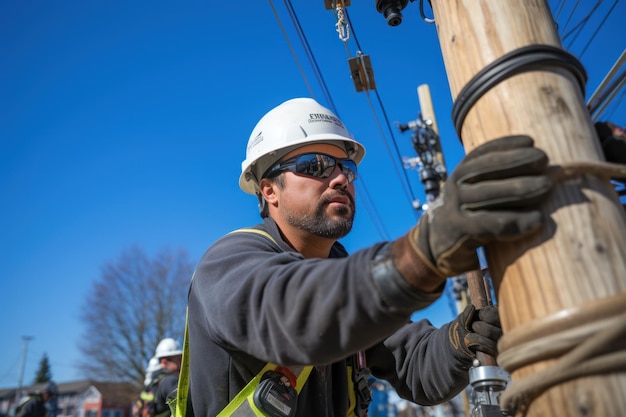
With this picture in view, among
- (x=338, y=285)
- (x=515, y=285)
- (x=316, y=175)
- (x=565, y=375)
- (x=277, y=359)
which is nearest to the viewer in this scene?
(x=565, y=375)

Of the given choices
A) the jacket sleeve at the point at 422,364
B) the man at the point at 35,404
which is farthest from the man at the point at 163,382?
the jacket sleeve at the point at 422,364

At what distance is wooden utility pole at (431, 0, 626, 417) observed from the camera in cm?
98

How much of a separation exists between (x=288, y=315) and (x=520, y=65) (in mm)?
883

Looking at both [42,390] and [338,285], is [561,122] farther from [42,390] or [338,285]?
[42,390]

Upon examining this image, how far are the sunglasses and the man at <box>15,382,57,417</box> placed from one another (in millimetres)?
9617

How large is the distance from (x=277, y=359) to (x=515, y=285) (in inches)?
27.1

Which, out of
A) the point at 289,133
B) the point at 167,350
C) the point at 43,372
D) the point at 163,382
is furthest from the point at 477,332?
the point at 43,372

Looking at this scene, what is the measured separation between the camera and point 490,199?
1067 millimetres

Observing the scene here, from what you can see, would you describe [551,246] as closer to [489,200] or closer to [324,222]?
[489,200]

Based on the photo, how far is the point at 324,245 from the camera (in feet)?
8.57

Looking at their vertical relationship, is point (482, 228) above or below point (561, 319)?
above

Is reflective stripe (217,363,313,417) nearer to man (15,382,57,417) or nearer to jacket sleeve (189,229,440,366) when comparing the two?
jacket sleeve (189,229,440,366)

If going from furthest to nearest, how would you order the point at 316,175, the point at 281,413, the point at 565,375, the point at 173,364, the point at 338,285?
1. the point at 173,364
2. the point at 316,175
3. the point at 281,413
4. the point at 338,285
5. the point at 565,375

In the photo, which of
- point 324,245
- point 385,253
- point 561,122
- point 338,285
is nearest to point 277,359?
point 338,285
